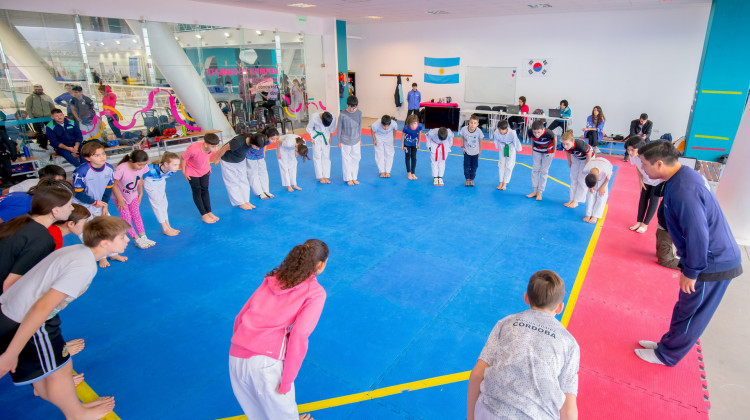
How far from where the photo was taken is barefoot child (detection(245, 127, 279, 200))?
7.14 m

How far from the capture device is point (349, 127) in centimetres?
898

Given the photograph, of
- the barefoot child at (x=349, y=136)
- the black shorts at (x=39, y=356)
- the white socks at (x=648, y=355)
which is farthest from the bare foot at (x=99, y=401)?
the barefoot child at (x=349, y=136)

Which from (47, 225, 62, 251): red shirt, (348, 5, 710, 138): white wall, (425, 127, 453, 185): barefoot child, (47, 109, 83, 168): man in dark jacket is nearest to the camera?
(47, 225, 62, 251): red shirt

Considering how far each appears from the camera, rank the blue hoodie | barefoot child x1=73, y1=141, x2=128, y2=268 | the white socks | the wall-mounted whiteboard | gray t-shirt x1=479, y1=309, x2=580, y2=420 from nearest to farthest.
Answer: gray t-shirt x1=479, y1=309, x2=580, y2=420 → the blue hoodie → the white socks → barefoot child x1=73, y1=141, x2=128, y2=268 → the wall-mounted whiteboard

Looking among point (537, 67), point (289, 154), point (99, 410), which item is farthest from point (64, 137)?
point (537, 67)

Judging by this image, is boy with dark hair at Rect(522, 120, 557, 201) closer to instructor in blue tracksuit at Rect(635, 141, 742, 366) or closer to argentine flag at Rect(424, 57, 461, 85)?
instructor in blue tracksuit at Rect(635, 141, 742, 366)

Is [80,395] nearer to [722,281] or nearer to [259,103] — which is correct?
[722,281]

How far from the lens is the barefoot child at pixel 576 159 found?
6750 mm

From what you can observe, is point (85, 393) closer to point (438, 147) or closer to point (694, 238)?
point (694, 238)

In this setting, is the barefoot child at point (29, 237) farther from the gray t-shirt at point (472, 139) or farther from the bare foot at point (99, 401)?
the gray t-shirt at point (472, 139)

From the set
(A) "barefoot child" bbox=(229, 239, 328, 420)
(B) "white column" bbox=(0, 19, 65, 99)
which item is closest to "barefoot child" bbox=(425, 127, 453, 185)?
(A) "barefoot child" bbox=(229, 239, 328, 420)

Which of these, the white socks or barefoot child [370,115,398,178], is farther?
barefoot child [370,115,398,178]

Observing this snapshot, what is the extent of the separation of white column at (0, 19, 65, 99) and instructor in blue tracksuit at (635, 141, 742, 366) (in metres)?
12.1

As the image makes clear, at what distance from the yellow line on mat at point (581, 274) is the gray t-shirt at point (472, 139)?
106 inches
